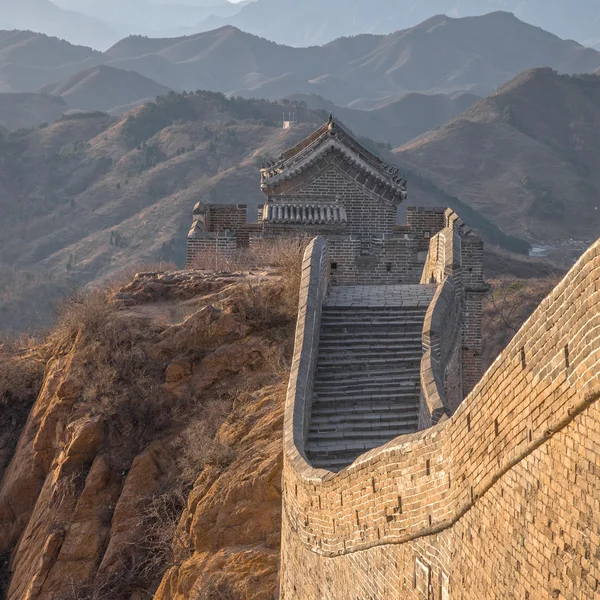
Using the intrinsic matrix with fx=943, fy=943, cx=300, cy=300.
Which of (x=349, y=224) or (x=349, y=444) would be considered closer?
(x=349, y=444)

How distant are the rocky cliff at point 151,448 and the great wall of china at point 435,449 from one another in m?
1.19

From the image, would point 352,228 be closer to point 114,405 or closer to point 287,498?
point 114,405

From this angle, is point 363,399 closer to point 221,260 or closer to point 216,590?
point 216,590

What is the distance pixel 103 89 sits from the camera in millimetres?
147750

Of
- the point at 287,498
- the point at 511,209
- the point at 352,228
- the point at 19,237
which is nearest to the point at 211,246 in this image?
the point at 352,228

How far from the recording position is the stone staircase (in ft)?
36.0

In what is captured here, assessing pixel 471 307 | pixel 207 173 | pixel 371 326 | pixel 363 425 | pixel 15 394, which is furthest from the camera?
pixel 207 173

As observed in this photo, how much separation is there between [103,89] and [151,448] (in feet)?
464

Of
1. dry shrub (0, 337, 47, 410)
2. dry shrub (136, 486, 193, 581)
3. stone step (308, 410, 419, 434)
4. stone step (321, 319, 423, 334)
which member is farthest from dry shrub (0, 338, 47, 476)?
stone step (308, 410, 419, 434)

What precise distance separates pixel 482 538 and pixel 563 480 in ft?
3.64

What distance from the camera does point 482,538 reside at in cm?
562

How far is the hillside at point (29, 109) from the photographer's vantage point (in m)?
125

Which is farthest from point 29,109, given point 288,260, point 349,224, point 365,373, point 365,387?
point 365,387

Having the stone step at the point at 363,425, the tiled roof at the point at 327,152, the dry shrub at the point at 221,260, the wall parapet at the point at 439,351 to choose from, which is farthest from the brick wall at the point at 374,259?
the stone step at the point at 363,425
